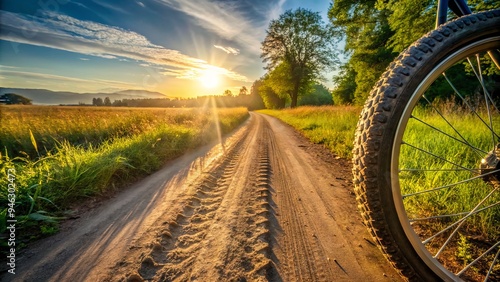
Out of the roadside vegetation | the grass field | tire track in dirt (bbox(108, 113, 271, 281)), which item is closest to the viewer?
tire track in dirt (bbox(108, 113, 271, 281))

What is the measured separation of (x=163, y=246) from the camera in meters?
1.72

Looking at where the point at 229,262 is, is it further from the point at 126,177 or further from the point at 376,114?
the point at 126,177

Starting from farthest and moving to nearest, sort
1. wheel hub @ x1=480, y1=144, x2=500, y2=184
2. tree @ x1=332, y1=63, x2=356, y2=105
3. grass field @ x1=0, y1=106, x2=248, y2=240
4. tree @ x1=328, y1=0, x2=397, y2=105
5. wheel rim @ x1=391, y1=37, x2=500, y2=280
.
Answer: tree @ x1=332, y1=63, x2=356, y2=105 → tree @ x1=328, y1=0, x2=397, y2=105 → grass field @ x1=0, y1=106, x2=248, y2=240 → wheel hub @ x1=480, y1=144, x2=500, y2=184 → wheel rim @ x1=391, y1=37, x2=500, y2=280

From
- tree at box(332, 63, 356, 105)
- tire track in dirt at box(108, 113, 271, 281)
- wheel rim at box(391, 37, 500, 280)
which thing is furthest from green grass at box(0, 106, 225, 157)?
→ tree at box(332, 63, 356, 105)

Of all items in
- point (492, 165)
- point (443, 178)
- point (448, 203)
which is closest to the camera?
point (492, 165)

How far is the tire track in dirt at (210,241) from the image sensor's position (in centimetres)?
143

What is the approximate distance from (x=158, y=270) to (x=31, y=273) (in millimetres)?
920

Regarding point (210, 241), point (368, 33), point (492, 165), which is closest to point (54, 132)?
point (210, 241)

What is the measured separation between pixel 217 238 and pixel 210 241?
0.07 m

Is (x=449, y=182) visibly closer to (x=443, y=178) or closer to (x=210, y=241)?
(x=443, y=178)

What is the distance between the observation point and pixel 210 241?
69.6 inches

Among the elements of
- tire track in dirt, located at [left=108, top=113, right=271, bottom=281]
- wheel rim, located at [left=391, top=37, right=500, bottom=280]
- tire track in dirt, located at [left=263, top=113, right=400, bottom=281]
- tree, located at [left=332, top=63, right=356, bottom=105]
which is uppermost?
tree, located at [left=332, top=63, right=356, bottom=105]

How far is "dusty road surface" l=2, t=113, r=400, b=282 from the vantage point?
1.44m

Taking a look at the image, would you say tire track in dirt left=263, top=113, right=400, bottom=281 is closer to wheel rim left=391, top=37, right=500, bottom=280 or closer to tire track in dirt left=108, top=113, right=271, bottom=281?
tire track in dirt left=108, top=113, right=271, bottom=281
